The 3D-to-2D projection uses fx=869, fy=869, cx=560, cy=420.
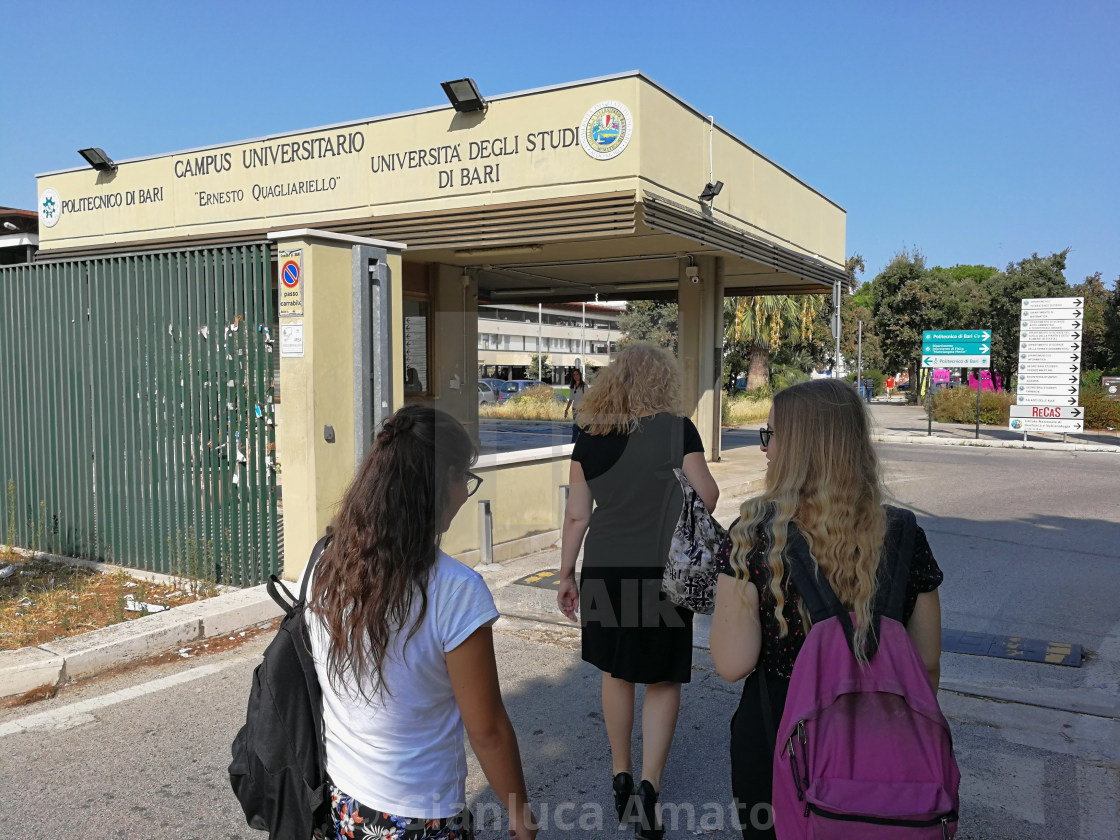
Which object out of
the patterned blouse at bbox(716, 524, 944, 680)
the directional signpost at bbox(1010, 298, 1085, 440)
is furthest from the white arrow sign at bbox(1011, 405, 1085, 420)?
the patterned blouse at bbox(716, 524, 944, 680)

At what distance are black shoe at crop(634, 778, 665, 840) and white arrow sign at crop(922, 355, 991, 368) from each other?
23161 millimetres

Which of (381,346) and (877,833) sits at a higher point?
(381,346)

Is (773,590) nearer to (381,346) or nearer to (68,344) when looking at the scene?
(381,346)

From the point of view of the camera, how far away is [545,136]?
1151cm

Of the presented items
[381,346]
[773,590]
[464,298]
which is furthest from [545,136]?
[773,590]

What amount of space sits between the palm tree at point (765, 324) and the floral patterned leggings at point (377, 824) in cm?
2470

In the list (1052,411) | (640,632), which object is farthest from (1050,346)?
(640,632)

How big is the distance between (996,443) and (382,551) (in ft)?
73.6

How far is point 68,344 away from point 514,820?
7.17 meters

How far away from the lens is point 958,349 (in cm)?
2450

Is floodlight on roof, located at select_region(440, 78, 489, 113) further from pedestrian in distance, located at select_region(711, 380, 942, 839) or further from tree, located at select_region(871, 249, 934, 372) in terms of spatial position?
tree, located at select_region(871, 249, 934, 372)

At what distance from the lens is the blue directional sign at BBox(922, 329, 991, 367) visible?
23.8 m

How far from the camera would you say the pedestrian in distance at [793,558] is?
6.66 feet

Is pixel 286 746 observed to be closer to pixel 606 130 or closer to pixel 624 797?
pixel 624 797
